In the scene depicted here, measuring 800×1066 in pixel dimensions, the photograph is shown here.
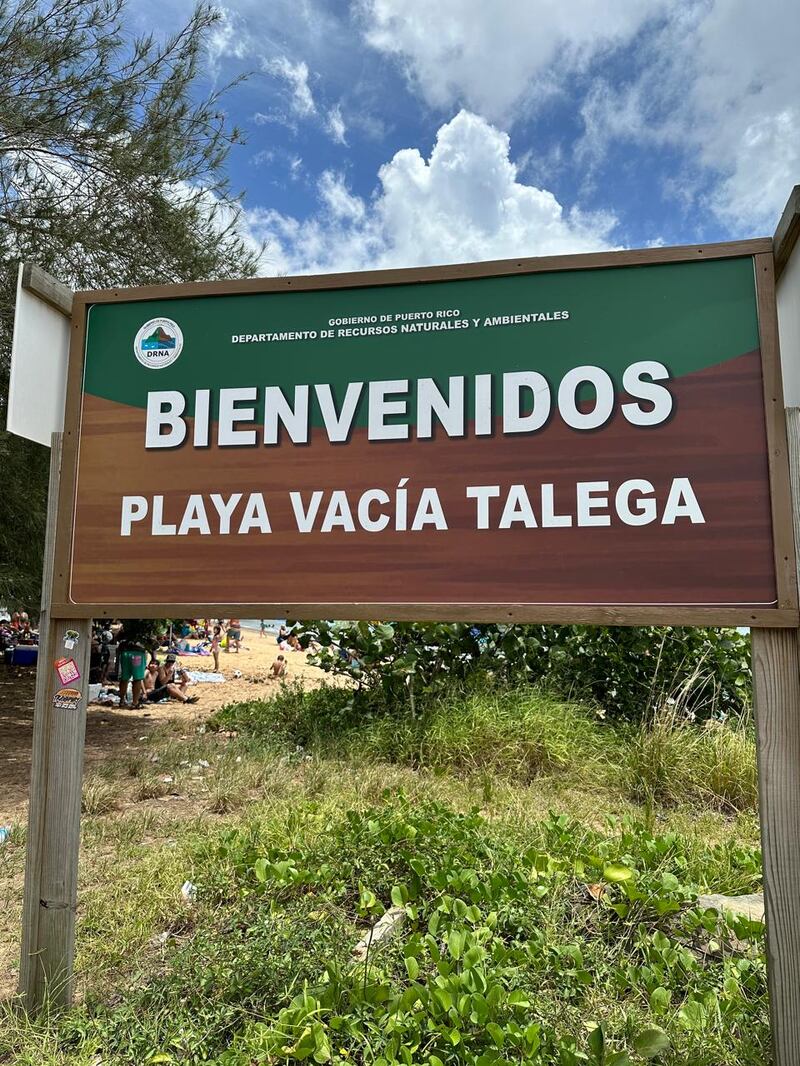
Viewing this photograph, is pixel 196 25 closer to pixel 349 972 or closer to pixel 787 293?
pixel 787 293

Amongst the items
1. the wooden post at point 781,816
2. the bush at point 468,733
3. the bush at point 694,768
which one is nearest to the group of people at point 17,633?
the bush at point 468,733

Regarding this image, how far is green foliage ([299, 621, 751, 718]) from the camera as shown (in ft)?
22.5

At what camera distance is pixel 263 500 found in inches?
109

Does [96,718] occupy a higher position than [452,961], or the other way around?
[96,718]

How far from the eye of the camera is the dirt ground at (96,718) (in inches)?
246

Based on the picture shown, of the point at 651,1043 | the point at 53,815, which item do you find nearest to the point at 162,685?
the point at 53,815

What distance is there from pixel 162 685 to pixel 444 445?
1081cm

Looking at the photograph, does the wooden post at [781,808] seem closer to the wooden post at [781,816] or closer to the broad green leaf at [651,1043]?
the wooden post at [781,816]

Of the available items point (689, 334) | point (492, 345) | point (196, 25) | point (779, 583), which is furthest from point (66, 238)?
point (779, 583)

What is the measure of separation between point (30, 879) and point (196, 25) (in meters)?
8.05

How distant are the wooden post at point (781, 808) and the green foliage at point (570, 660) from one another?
445 cm

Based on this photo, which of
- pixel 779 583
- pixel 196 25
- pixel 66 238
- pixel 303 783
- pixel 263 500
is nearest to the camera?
pixel 779 583

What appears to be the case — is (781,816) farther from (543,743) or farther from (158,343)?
(543,743)

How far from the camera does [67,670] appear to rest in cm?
284
